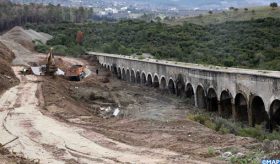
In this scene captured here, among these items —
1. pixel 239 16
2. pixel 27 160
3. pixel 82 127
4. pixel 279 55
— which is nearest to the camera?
pixel 27 160

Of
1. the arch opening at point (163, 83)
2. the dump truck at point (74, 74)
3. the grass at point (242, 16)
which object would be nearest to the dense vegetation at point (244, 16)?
the grass at point (242, 16)

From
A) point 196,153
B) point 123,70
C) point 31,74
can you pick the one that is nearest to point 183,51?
point 123,70

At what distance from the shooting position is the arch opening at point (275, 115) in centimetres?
2657

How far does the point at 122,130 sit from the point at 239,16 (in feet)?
297

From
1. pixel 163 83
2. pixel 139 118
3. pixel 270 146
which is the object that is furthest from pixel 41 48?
pixel 270 146

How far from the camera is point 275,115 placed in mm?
27016

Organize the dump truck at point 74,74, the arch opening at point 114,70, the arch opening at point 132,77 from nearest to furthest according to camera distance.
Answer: the dump truck at point 74,74, the arch opening at point 132,77, the arch opening at point 114,70

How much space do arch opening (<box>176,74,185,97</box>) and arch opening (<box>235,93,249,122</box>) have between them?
9.87m

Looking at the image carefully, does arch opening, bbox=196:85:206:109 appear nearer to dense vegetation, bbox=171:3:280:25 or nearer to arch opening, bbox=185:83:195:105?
arch opening, bbox=185:83:195:105

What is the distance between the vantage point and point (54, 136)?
20.7 meters

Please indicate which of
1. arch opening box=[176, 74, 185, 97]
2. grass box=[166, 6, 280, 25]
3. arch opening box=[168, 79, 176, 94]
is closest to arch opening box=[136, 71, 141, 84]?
arch opening box=[168, 79, 176, 94]

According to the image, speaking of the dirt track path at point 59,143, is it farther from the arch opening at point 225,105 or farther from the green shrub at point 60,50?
the green shrub at point 60,50

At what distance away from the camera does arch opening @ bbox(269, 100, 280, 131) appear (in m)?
26.6

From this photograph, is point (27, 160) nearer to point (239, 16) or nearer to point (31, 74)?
point (31, 74)
